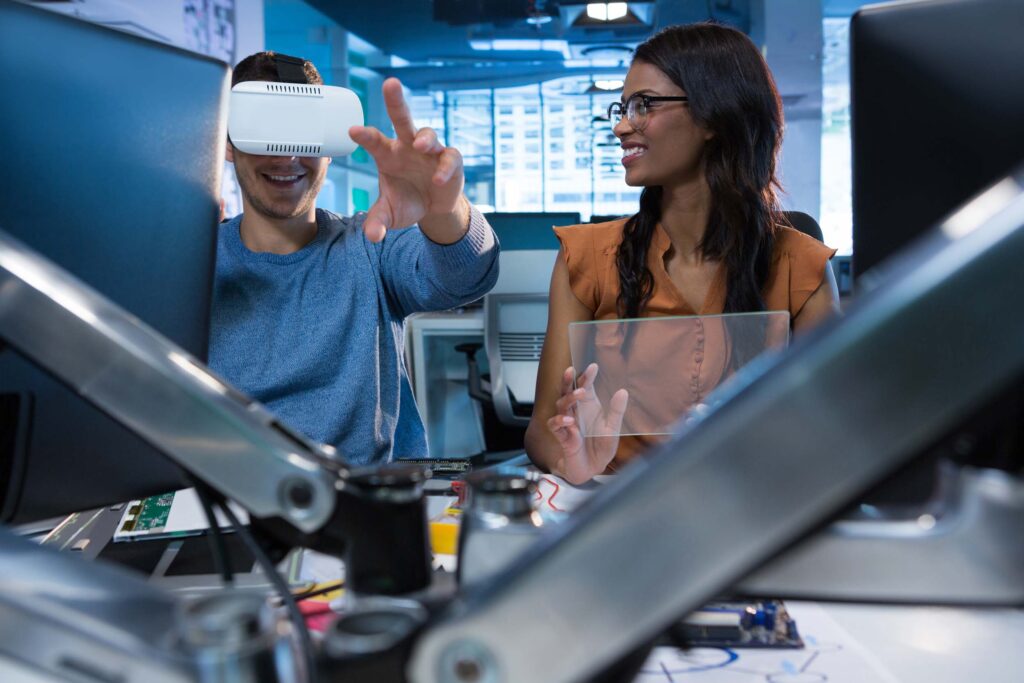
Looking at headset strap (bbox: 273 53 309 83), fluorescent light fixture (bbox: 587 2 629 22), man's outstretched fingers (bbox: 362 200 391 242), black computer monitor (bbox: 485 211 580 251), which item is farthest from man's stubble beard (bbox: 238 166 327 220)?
fluorescent light fixture (bbox: 587 2 629 22)

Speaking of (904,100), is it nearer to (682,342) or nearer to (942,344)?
Answer: (682,342)

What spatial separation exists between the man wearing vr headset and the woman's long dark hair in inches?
12.0

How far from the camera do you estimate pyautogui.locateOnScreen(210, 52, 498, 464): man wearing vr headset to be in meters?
1.36

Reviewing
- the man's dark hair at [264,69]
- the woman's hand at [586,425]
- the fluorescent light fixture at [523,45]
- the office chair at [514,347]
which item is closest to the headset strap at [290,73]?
the man's dark hair at [264,69]

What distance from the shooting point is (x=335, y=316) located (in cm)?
141

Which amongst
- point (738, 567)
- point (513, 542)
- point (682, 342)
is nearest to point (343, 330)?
point (682, 342)

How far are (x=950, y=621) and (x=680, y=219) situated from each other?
1082 mm

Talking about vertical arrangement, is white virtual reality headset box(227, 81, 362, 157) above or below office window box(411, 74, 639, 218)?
below

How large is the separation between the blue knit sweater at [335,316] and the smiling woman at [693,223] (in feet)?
0.81

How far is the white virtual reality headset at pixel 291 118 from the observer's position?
0.85 meters

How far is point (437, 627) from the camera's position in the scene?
0.94 ft

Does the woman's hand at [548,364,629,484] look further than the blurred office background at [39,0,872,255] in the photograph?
No

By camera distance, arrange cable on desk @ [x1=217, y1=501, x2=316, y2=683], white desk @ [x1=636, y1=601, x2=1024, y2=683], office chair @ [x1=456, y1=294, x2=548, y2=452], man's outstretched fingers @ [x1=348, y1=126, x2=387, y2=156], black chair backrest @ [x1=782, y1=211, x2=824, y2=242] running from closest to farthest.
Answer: cable on desk @ [x1=217, y1=501, x2=316, y2=683], white desk @ [x1=636, y1=601, x2=1024, y2=683], man's outstretched fingers @ [x1=348, y1=126, x2=387, y2=156], black chair backrest @ [x1=782, y1=211, x2=824, y2=242], office chair @ [x1=456, y1=294, x2=548, y2=452]

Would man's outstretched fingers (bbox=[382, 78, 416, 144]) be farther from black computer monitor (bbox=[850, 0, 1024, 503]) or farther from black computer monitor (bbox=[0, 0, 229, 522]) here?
black computer monitor (bbox=[850, 0, 1024, 503])
